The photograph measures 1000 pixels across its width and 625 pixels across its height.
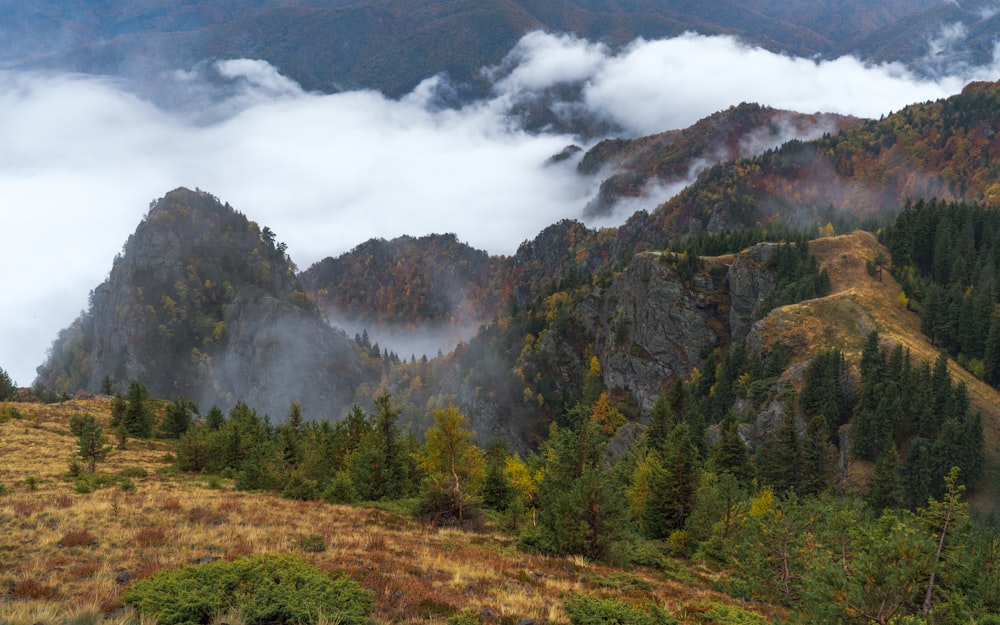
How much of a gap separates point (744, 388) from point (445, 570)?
90.5m

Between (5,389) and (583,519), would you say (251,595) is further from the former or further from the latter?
(5,389)

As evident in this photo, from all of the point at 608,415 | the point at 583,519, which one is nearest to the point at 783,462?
the point at 583,519

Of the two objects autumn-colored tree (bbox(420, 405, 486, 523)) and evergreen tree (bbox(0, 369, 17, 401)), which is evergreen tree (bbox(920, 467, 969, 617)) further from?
evergreen tree (bbox(0, 369, 17, 401))

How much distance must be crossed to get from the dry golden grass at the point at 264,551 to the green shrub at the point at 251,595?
71 cm

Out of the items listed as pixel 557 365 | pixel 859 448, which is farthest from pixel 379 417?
pixel 557 365

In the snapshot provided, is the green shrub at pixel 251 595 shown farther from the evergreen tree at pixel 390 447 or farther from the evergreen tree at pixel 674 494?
the evergreen tree at pixel 674 494

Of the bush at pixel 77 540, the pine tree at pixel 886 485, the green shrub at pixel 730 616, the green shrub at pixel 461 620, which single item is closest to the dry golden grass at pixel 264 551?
the bush at pixel 77 540

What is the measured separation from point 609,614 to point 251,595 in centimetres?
903

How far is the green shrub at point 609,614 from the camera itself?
46.6 ft

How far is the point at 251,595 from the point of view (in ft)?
43.5

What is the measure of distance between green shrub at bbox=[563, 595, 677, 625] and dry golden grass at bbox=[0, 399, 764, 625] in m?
0.66

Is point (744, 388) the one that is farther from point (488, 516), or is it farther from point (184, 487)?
point (184, 487)

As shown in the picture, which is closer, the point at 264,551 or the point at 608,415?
the point at 264,551

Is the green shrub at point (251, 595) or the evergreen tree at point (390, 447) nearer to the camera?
the green shrub at point (251, 595)
